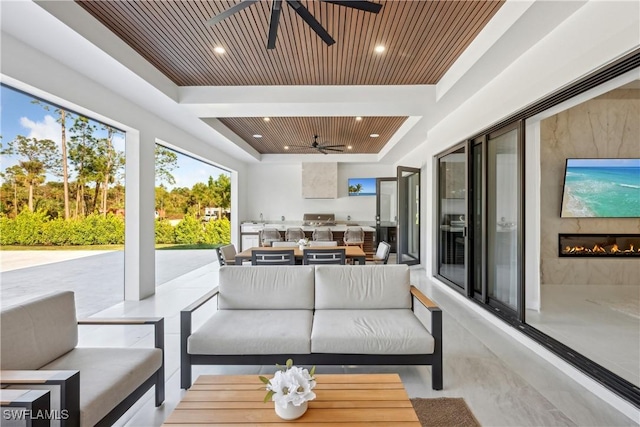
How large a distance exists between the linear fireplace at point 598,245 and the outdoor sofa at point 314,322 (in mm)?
3819

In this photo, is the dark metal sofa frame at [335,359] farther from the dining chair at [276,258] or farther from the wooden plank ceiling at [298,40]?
the wooden plank ceiling at [298,40]

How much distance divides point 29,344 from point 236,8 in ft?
8.07

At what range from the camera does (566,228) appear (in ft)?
16.4

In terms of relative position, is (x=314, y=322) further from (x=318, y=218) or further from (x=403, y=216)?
(x=318, y=218)

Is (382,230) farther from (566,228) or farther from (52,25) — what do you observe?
(52,25)

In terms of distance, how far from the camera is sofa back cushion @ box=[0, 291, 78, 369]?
1584 mm

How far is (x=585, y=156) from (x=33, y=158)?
7465mm

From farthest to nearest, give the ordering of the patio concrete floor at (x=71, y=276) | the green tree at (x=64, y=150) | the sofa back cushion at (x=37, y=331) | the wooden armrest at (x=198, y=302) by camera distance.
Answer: the green tree at (x=64, y=150), the patio concrete floor at (x=71, y=276), the wooden armrest at (x=198, y=302), the sofa back cushion at (x=37, y=331)

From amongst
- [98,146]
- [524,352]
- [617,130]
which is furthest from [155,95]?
[617,130]

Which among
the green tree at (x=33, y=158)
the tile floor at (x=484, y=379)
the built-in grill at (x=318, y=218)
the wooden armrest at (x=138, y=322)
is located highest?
the green tree at (x=33, y=158)

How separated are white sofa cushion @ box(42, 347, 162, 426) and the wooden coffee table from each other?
384mm

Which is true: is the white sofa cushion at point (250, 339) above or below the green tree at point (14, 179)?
below

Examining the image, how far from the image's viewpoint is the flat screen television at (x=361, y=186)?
10031 mm

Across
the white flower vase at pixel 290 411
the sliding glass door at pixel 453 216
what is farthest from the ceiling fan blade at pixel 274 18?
the sliding glass door at pixel 453 216
